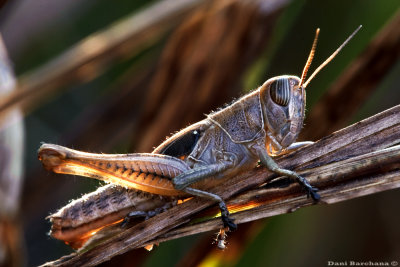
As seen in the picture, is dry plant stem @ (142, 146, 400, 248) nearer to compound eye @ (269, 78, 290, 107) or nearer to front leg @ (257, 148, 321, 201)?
front leg @ (257, 148, 321, 201)

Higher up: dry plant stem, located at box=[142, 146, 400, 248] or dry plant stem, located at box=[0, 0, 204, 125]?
dry plant stem, located at box=[0, 0, 204, 125]

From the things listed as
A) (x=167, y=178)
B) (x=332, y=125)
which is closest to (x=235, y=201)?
(x=167, y=178)

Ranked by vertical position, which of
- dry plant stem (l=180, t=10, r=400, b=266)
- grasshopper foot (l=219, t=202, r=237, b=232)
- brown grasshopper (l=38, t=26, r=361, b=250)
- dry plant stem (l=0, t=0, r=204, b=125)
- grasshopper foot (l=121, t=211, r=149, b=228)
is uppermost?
dry plant stem (l=0, t=0, r=204, b=125)

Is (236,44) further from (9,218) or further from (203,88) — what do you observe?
(9,218)

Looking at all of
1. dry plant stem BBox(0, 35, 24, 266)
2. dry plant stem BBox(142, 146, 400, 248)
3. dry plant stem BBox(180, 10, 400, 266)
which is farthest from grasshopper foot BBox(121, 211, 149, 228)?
dry plant stem BBox(0, 35, 24, 266)

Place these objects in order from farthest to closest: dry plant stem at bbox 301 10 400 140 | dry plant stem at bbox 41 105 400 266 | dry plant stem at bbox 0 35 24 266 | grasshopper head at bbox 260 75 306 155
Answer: dry plant stem at bbox 0 35 24 266, dry plant stem at bbox 301 10 400 140, grasshopper head at bbox 260 75 306 155, dry plant stem at bbox 41 105 400 266

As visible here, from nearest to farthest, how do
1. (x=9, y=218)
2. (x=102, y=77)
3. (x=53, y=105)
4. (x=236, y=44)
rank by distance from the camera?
(x=9, y=218) → (x=236, y=44) → (x=102, y=77) → (x=53, y=105)

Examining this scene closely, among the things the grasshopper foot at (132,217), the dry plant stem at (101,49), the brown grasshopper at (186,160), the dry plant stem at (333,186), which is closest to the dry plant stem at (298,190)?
the dry plant stem at (333,186)
